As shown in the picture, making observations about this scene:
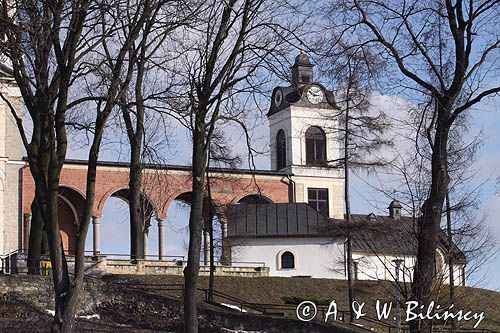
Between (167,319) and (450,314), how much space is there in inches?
363

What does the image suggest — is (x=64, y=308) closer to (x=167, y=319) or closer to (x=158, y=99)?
(x=158, y=99)

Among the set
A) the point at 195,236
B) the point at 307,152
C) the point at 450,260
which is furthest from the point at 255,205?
the point at 450,260

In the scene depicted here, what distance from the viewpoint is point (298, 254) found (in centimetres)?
4781

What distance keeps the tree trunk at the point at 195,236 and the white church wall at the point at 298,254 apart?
2686 centimetres

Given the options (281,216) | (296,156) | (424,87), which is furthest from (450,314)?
(296,156)

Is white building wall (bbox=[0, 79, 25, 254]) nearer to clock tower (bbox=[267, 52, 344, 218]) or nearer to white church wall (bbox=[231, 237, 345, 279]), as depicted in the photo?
white church wall (bbox=[231, 237, 345, 279])

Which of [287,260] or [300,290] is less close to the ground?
[287,260]

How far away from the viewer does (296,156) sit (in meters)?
57.4

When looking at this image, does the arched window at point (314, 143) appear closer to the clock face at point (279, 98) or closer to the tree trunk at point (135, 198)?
the clock face at point (279, 98)

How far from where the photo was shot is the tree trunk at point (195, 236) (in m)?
18.8

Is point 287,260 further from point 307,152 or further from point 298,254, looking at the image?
point 307,152

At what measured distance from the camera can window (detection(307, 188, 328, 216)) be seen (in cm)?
5656

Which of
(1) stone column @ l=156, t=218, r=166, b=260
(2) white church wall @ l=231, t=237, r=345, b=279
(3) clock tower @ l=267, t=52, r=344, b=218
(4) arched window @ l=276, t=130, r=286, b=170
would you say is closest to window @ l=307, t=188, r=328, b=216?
(3) clock tower @ l=267, t=52, r=344, b=218

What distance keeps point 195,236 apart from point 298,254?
94.8 ft
